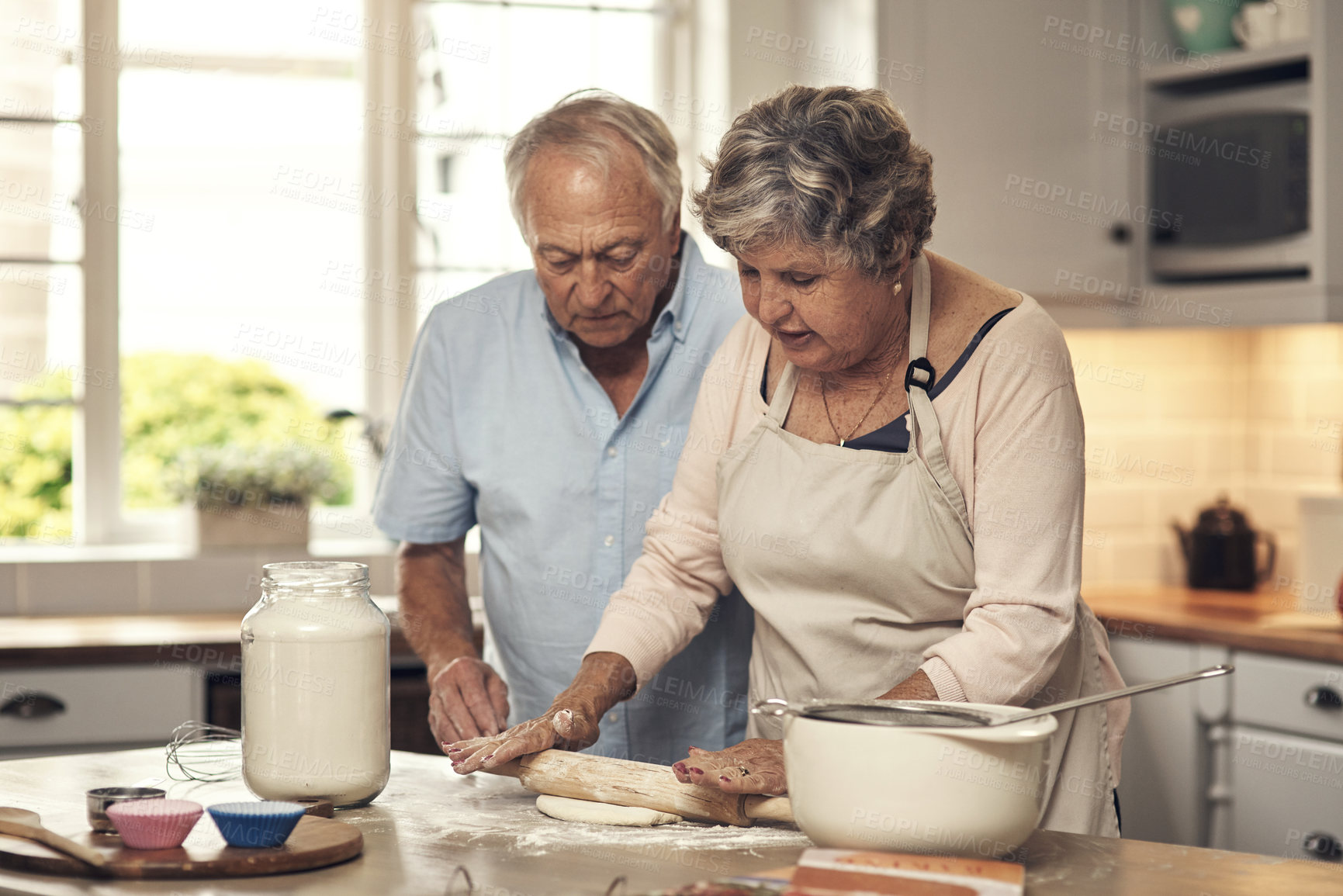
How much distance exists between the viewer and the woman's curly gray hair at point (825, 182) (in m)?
1.36

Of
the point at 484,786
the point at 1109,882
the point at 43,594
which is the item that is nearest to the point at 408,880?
the point at 484,786

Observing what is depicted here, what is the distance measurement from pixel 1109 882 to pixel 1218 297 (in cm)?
235

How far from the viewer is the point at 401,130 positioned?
3.43 meters

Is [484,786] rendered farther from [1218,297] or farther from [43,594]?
[1218,297]

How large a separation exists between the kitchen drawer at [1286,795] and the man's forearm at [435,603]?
155 cm

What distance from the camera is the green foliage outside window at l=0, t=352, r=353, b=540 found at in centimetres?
330

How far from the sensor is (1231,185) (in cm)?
308

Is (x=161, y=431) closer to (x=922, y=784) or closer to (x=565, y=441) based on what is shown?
(x=565, y=441)

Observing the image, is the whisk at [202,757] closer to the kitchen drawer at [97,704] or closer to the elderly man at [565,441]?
the elderly man at [565,441]

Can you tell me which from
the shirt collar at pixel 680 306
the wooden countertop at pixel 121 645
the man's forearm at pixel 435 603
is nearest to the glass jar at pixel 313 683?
the man's forearm at pixel 435 603

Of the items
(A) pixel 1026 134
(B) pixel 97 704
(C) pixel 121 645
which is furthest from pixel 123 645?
(A) pixel 1026 134

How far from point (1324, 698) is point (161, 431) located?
349 centimetres

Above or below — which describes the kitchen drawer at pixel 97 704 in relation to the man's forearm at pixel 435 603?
below

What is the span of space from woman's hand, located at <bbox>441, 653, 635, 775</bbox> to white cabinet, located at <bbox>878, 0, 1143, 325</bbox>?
6.17 ft
